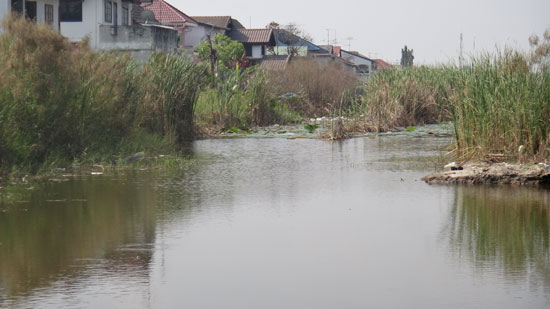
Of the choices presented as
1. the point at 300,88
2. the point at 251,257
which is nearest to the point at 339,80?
the point at 300,88

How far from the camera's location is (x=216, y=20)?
7731 cm

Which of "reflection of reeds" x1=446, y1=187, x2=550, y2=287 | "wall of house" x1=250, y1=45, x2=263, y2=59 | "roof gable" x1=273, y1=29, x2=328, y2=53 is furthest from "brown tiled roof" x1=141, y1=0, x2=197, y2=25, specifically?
"reflection of reeds" x1=446, y1=187, x2=550, y2=287

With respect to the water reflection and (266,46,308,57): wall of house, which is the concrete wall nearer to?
the water reflection

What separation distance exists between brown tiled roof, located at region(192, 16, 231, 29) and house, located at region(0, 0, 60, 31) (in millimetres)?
30569

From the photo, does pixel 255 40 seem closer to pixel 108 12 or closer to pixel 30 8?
pixel 108 12

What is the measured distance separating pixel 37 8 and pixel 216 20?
1409 inches

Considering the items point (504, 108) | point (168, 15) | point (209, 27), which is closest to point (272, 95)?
point (504, 108)

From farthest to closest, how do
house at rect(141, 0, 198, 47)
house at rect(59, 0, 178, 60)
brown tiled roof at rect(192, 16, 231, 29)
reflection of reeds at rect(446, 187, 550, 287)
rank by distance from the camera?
brown tiled roof at rect(192, 16, 231, 29) → house at rect(141, 0, 198, 47) → house at rect(59, 0, 178, 60) → reflection of reeds at rect(446, 187, 550, 287)

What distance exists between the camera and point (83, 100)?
622 inches

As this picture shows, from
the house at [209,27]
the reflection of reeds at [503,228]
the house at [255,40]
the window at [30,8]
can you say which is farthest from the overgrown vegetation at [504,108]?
the house at [255,40]

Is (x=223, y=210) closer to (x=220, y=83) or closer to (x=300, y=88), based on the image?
(x=220, y=83)

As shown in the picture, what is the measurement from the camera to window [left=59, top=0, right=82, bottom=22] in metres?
45.0

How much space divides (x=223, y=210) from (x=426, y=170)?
585 centimetres

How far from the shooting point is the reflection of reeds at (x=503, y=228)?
7.98 metres
